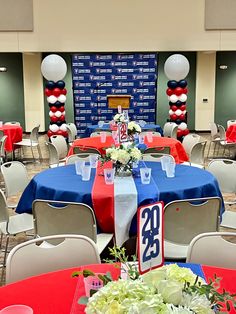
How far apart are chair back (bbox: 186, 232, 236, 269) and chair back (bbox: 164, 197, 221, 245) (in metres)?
0.85

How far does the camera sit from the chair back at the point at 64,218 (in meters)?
3.15

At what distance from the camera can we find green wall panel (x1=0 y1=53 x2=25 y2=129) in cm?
1466

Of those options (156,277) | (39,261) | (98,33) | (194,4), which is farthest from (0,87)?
(156,277)

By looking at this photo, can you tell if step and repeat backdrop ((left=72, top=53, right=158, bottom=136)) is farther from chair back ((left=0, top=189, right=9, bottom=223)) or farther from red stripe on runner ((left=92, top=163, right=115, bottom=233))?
red stripe on runner ((left=92, top=163, right=115, bottom=233))

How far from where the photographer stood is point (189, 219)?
10.6ft

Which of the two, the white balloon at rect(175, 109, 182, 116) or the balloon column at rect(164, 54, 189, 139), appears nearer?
the balloon column at rect(164, 54, 189, 139)

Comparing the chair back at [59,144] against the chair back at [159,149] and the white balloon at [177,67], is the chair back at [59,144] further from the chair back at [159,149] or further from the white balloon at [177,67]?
the white balloon at [177,67]

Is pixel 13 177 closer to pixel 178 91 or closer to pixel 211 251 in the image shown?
pixel 211 251

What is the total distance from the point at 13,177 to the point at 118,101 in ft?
29.1

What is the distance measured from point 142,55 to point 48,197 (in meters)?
9.87

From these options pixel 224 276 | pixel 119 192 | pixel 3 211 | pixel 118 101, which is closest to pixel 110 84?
pixel 118 101

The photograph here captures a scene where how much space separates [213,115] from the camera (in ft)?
49.0

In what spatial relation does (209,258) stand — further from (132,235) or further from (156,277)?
(132,235)

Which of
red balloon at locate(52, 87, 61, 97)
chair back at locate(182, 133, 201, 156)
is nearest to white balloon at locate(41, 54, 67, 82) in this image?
red balloon at locate(52, 87, 61, 97)
